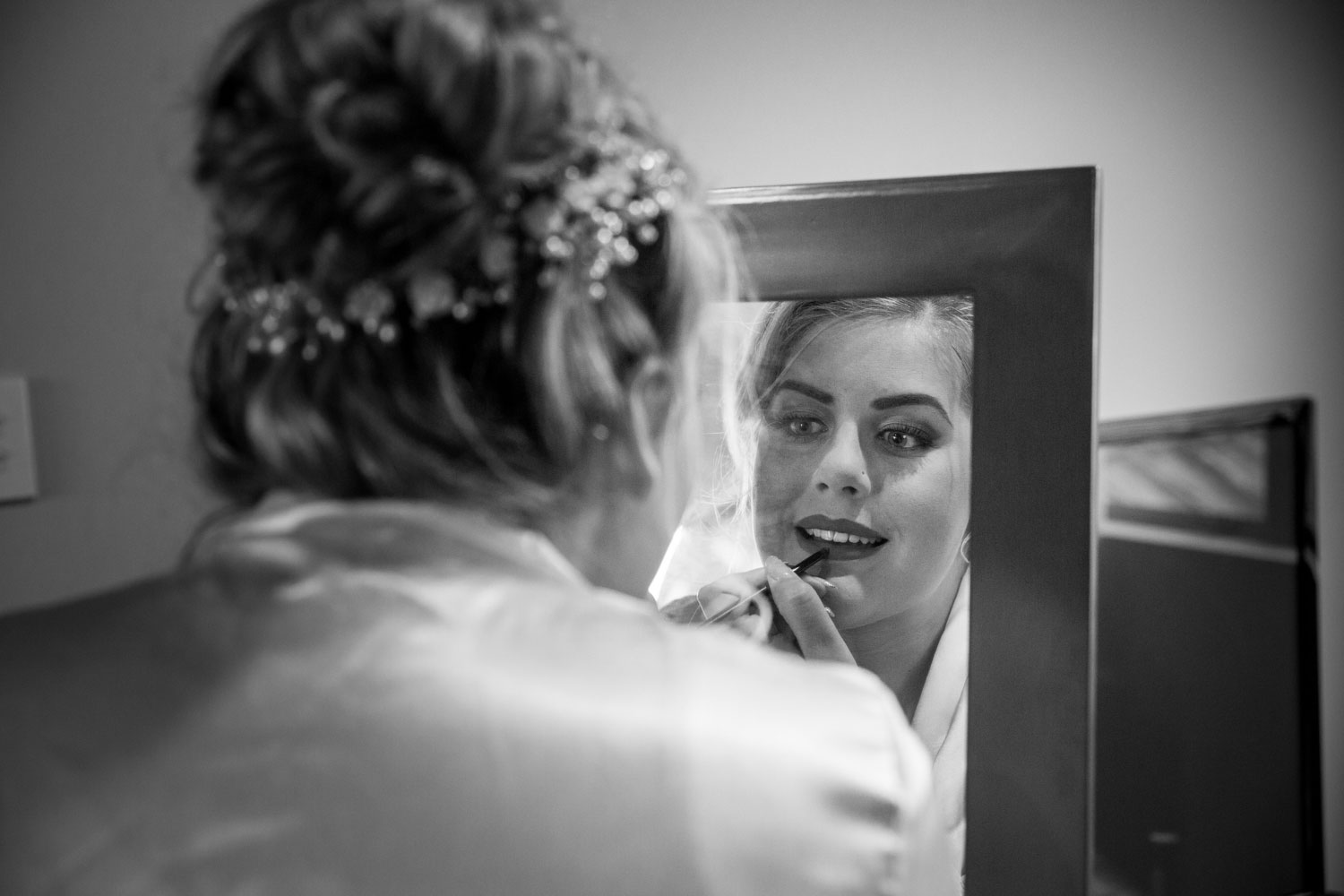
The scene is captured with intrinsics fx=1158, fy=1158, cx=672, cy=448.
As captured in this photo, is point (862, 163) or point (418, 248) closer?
point (418, 248)

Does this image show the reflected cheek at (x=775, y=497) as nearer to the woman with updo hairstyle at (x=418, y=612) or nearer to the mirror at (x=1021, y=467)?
the mirror at (x=1021, y=467)

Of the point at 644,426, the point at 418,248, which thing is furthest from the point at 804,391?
the point at 418,248

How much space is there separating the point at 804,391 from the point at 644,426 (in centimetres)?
28

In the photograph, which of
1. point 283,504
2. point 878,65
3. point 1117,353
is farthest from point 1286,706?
point 283,504

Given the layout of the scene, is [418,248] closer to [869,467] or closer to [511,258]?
[511,258]

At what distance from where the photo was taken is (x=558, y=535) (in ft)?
2.20

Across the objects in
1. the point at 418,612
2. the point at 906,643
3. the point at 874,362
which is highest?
the point at 874,362

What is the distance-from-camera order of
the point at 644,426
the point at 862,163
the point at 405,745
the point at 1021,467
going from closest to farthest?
the point at 405,745 → the point at 644,426 → the point at 1021,467 → the point at 862,163

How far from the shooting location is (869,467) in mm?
888

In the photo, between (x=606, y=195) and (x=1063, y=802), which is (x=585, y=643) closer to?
(x=606, y=195)

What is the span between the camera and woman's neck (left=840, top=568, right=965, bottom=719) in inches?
35.2

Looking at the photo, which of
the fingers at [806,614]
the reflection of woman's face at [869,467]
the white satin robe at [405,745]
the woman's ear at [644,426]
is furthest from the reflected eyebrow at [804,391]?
the white satin robe at [405,745]

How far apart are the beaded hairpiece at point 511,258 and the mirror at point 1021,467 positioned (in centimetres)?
28

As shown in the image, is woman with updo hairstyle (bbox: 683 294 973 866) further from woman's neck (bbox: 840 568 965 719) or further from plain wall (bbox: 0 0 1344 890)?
plain wall (bbox: 0 0 1344 890)
